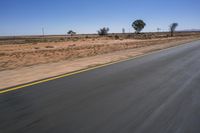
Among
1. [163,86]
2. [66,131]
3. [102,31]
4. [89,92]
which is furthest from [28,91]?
[102,31]

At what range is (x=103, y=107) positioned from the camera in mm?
5055

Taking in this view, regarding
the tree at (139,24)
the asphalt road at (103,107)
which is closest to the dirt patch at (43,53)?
the asphalt road at (103,107)

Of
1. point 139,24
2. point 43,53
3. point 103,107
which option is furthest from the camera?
point 139,24

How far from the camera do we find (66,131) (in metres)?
3.76

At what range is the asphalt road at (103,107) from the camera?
3.97 meters

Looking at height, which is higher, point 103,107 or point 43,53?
point 103,107

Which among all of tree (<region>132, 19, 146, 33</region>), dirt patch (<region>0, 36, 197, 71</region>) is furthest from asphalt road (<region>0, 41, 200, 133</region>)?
tree (<region>132, 19, 146, 33</region>)

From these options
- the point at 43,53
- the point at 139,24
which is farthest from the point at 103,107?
the point at 139,24

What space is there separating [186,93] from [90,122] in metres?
3.36

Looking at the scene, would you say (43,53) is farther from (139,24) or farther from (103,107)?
(139,24)

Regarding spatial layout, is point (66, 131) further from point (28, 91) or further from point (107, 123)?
point (28, 91)

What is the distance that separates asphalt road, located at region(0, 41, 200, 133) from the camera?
13.0ft

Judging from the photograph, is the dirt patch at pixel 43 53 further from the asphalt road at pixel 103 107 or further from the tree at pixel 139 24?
the tree at pixel 139 24

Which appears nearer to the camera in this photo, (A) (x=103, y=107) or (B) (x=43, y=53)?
(A) (x=103, y=107)
